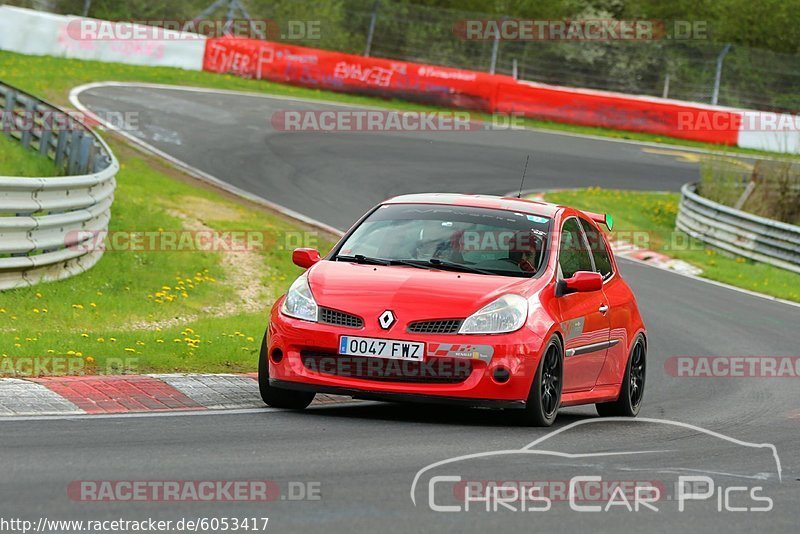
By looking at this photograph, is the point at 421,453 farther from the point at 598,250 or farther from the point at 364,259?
the point at 598,250

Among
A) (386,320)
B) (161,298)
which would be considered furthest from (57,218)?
(386,320)

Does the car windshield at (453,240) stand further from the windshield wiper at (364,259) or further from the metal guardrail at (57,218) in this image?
the metal guardrail at (57,218)

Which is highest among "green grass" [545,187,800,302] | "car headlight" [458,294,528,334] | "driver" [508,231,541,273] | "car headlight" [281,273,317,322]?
"driver" [508,231,541,273]

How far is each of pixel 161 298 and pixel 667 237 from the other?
13212mm

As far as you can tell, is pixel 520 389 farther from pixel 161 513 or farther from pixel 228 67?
pixel 228 67

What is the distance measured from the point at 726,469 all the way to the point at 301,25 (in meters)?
39.4

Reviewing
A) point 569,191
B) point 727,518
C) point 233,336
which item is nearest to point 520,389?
point 727,518

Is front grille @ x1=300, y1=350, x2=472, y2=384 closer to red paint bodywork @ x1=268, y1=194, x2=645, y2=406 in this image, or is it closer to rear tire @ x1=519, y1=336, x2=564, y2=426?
red paint bodywork @ x1=268, y1=194, x2=645, y2=406

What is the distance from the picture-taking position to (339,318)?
29.0ft

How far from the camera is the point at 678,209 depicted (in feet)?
90.2

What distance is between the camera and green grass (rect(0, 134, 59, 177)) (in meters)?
19.3

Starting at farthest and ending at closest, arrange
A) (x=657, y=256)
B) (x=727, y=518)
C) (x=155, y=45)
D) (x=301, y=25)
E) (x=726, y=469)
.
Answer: (x=301, y=25) < (x=155, y=45) < (x=657, y=256) < (x=726, y=469) < (x=727, y=518)

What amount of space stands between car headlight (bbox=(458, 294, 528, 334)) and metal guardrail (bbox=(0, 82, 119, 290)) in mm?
6106

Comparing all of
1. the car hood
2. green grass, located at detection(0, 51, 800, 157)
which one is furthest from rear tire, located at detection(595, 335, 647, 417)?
green grass, located at detection(0, 51, 800, 157)
